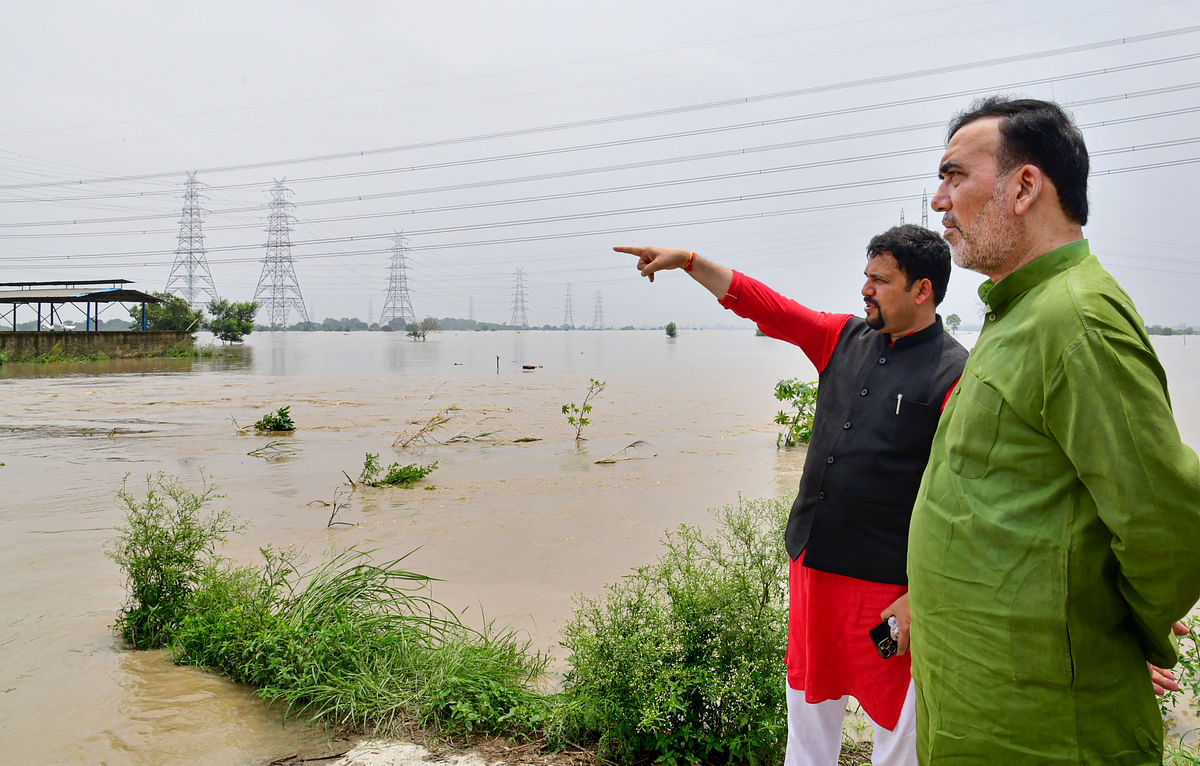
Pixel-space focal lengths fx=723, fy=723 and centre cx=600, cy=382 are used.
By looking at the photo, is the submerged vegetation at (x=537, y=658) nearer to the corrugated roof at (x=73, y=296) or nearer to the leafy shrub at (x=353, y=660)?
the leafy shrub at (x=353, y=660)

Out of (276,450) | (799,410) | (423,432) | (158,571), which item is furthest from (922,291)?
(276,450)

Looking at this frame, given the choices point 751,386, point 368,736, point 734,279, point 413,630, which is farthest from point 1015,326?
point 751,386

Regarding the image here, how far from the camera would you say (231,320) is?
6556cm

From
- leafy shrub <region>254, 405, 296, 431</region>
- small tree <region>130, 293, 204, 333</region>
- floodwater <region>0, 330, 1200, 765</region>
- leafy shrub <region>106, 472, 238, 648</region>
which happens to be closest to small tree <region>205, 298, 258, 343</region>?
small tree <region>130, 293, 204, 333</region>

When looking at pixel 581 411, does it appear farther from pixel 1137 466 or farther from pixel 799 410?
pixel 1137 466

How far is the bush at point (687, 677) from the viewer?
2.91 meters

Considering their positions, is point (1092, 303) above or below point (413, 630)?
above

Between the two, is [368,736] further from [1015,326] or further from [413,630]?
[1015,326]

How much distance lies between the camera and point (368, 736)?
3.25 m

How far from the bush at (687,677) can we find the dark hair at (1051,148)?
2089 mm

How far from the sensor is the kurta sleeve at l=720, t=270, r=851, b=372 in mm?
2658

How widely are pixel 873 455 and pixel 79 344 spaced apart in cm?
4419

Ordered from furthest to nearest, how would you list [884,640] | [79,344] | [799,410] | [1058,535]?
[79,344] < [799,410] < [884,640] < [1058,535]

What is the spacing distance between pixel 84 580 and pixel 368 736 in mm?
4307
